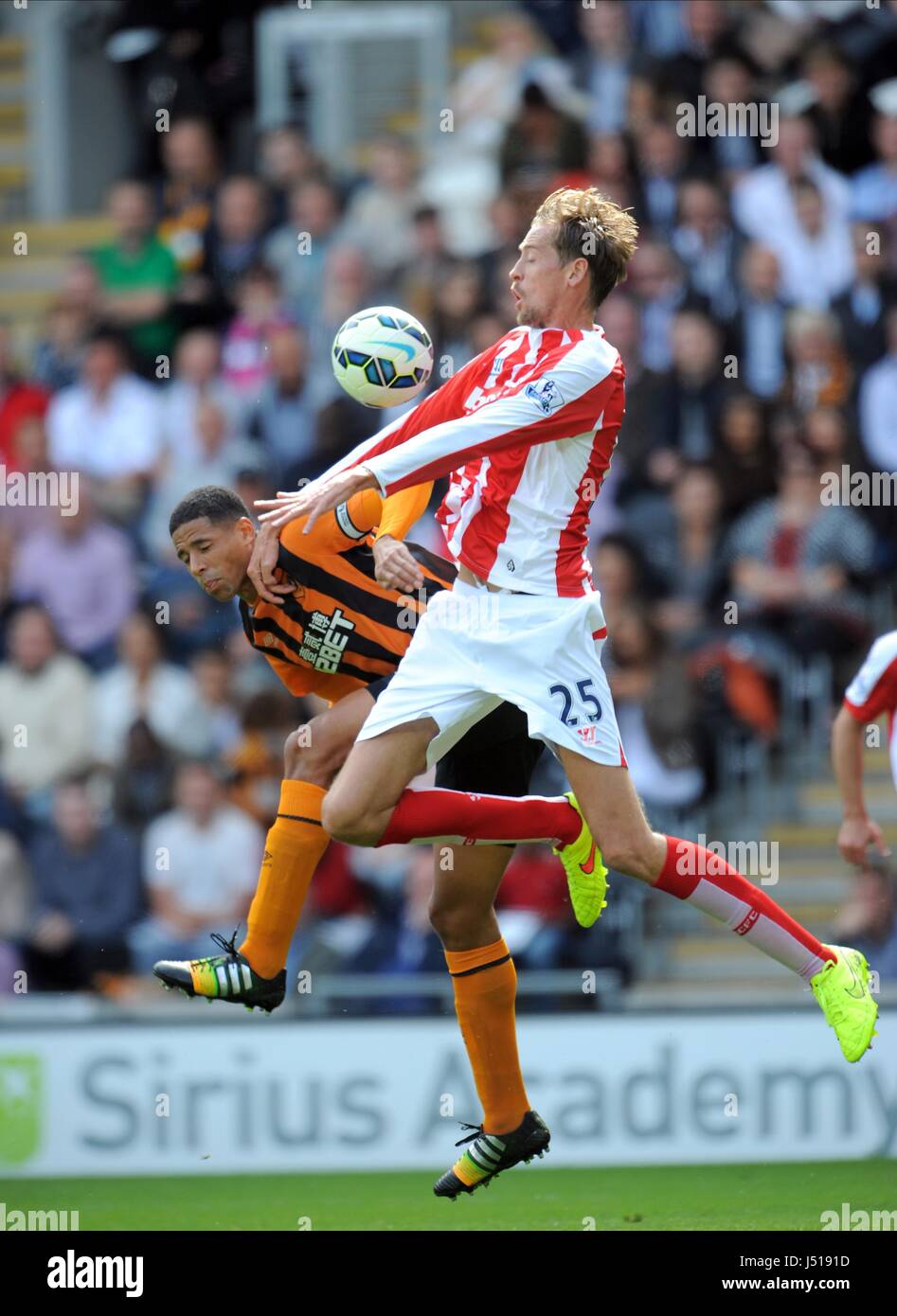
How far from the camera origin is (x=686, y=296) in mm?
11758

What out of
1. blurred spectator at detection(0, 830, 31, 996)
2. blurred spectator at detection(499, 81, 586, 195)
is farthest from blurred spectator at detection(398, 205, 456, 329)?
blurred spectator at detection(0, 830, 31, 996)

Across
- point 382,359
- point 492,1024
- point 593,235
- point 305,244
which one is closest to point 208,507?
point 382,359

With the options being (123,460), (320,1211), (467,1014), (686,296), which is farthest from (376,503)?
(123,460)

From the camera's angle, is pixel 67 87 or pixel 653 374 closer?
pixel 653 374

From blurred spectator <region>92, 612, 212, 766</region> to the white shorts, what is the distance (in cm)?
528

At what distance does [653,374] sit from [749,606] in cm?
136

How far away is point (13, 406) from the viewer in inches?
516

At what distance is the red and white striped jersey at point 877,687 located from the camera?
24.4 feet

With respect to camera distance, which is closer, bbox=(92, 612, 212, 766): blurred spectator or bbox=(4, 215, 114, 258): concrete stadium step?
bbox=(92, 612, 212, 766): blurred spectator

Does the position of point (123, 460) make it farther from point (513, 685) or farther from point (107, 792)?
point (513, 685)

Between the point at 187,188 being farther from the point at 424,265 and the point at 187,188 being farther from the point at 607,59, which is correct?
the point at 607,59

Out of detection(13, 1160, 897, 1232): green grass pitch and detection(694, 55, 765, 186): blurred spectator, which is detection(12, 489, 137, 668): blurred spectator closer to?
detection(13, 1160, 897, 1232): green grass pitch

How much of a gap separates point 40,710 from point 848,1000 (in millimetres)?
6295

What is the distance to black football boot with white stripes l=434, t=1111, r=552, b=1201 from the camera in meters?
7.00
